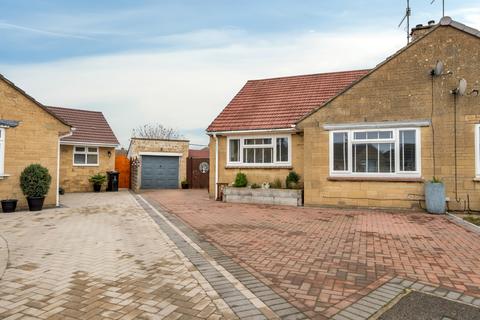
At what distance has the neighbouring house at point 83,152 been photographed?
20.8 metres

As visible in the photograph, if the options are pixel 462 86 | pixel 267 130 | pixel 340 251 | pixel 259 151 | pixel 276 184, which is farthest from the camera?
pixel 259 151

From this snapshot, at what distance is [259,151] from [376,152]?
17.0 ft

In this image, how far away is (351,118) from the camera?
12352mm

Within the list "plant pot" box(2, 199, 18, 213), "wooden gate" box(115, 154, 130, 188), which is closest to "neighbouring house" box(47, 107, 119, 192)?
"wooden gate" box(115, 154, 130, 188)

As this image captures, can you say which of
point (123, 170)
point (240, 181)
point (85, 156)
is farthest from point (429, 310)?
point (123, 170)

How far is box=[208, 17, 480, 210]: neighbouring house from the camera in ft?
35.7

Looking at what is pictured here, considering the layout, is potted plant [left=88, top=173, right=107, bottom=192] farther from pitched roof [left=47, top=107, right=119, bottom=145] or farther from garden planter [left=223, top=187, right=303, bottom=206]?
garden planter [left=223, top=187, right=303, bottom=206]

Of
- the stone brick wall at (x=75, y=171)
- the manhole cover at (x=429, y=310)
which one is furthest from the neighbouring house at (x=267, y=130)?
the manhole cover at (x=429, y=310)

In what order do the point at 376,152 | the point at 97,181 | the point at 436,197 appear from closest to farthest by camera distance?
the point at 436,197 → the point at 376,152 → the point at 97,181

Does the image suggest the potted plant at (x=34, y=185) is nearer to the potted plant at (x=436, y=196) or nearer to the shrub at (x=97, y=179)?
the shrub at (x=97, y=179)

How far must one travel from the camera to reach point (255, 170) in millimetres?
15078

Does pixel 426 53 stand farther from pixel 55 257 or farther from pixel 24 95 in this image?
pixel 24 95

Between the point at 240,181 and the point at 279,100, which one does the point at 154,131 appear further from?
the point at 240,181

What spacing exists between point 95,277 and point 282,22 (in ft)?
37.5
